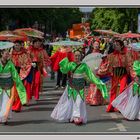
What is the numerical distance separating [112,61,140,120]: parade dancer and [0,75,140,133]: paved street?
18 cm

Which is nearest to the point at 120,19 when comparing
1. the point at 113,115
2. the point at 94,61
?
the point at 94,61

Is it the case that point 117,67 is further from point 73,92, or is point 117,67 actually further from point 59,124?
point 59,124

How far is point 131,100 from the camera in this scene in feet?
38.4

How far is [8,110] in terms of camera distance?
1099 cm

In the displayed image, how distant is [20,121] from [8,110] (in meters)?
0.72

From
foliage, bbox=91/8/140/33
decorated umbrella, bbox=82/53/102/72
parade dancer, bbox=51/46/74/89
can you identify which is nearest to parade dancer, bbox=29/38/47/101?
decorated umbrella, bbox=82/53/102/72

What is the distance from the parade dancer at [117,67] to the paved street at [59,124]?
0.62 m

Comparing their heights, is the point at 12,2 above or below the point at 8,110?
above

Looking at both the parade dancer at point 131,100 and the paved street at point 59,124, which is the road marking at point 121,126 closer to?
the paved street at point 59,124

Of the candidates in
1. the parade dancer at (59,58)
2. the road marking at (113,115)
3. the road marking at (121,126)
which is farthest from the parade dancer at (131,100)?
the parade dancer at (59,58)

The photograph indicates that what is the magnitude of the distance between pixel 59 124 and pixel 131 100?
1597mm

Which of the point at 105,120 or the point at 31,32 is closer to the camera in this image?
the point at 105,120

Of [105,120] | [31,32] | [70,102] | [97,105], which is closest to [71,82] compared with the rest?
[70,102]

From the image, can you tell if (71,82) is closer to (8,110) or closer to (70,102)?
(70,102)
